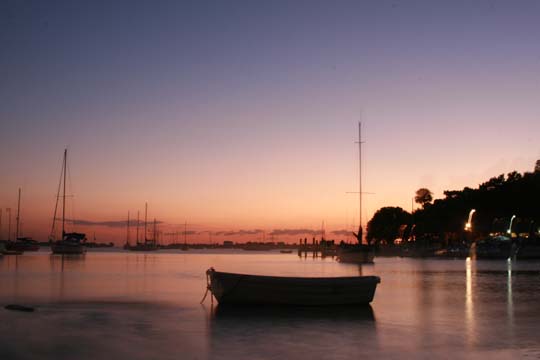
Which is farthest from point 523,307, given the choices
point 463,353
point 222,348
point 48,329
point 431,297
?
point 48,329

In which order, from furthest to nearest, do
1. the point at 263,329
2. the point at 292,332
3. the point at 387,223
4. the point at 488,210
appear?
the point at 387,223
the point at 488,210
the point at 263,329
the point at 292,332

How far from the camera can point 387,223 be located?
191250 mm

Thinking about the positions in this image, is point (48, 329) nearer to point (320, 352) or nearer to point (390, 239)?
point (320, 352)

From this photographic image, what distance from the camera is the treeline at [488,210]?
380 feet

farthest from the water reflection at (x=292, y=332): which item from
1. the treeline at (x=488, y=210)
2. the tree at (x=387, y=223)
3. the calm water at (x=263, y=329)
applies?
the tree at (x=387, y=223)

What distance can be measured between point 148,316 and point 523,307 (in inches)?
717

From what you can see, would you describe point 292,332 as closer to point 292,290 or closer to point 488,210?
point 292,290

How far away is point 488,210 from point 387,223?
6839cm

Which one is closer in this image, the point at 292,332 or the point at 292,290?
the point at 292,332

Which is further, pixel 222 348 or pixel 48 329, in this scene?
pixel 48 329

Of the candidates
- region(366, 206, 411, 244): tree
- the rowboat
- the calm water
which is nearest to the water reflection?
the calm water

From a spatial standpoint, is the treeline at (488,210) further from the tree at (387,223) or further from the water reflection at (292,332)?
the water reflection at (292,332)

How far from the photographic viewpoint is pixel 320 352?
16.8 meters

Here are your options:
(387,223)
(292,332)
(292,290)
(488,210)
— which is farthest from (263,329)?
(387,223)
